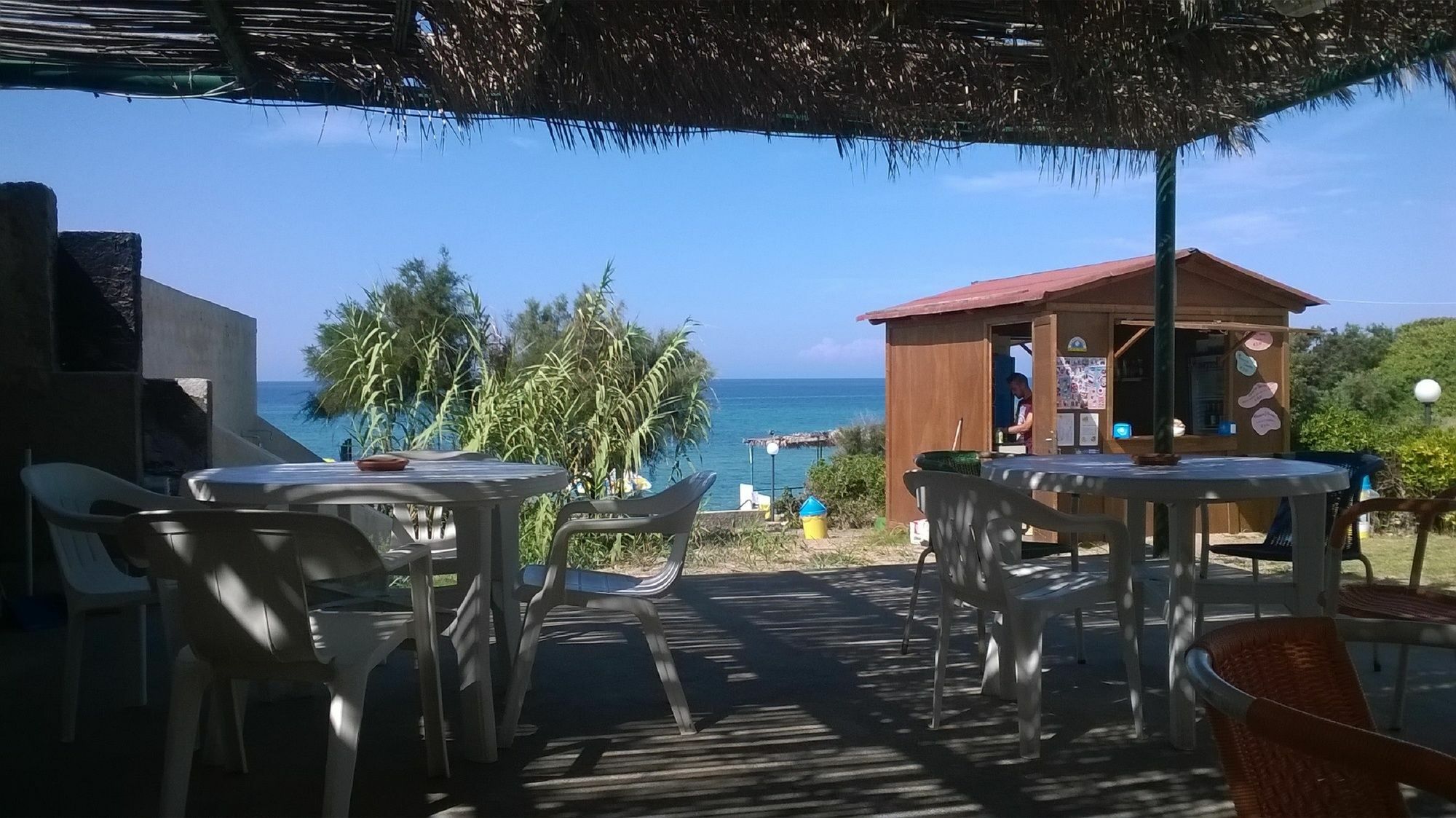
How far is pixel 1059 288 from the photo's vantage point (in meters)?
7.89

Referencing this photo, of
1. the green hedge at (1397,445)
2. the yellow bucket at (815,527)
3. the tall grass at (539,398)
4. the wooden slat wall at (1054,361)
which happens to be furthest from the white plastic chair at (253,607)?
the green hedge at (1397,445)

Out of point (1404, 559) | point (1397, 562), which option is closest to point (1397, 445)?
point (1404, 559)

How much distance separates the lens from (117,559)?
458cm

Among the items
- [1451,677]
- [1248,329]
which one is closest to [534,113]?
[1451,677]

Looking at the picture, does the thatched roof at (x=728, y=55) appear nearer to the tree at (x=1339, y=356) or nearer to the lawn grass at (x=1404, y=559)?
the lawn grass at (x=1404, y=559)

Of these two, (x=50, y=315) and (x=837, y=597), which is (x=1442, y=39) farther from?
(x=50, y=315)

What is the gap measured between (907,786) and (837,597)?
8.52 ft

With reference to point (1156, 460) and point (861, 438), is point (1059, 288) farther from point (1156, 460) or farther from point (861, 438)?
point (861, 438)

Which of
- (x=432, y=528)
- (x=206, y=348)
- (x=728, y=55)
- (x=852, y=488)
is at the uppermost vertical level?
(x=728, y=55)

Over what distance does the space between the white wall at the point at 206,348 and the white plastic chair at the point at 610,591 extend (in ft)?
13.1

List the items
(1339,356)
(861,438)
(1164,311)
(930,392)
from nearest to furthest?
(1164,311) → (930,392) → (861,438) → (1339,356)

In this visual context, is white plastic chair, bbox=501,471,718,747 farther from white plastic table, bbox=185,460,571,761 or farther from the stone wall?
the stone wall

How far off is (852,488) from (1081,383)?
4.75 meters

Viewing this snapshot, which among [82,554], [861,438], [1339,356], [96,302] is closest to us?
[82,554]
